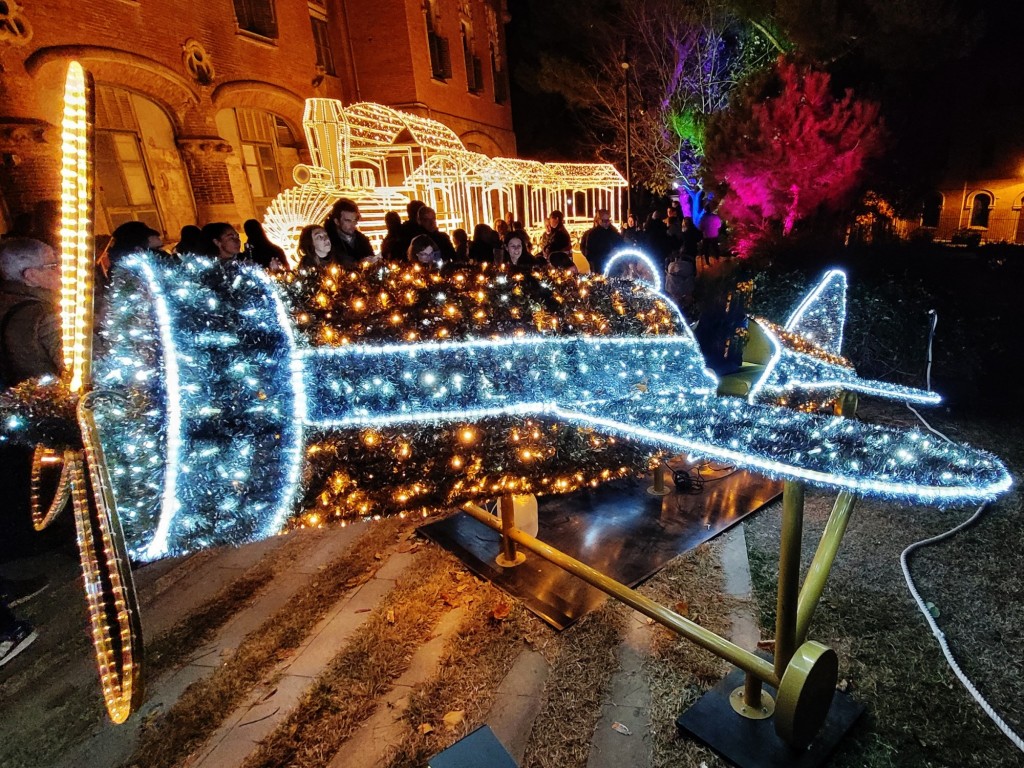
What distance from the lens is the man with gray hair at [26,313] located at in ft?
11.3

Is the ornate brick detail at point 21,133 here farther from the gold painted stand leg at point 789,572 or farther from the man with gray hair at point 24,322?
the gold painted stand leg at point 789,572

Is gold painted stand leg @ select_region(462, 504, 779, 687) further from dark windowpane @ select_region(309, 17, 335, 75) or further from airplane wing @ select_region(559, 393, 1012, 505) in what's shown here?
dark windowpane @ select_region(309, 17, 335, 75)

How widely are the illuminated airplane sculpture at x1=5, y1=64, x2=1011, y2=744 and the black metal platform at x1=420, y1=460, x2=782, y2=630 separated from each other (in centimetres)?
226

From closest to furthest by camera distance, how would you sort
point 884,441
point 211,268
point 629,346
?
1. point 884,441
2. point 211,268
3. point 629,346

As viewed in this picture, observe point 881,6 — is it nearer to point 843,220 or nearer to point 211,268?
point 843,220

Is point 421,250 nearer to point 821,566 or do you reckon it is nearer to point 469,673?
point 469,673

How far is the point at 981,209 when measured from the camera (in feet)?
83.6

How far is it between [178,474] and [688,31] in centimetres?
2299

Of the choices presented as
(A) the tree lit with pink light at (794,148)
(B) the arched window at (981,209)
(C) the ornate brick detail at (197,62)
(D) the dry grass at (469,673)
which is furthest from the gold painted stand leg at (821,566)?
(B) the arched window at (981,209)

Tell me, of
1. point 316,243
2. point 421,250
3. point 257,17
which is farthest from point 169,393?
point 257,17

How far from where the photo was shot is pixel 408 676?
3.07 metres

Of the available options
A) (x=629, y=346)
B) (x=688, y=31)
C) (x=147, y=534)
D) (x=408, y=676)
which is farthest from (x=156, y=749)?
(x=688, y=31)

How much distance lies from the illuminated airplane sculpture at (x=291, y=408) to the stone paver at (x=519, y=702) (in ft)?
5.51

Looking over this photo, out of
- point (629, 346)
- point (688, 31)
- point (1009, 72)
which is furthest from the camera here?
point (1009, 72)
